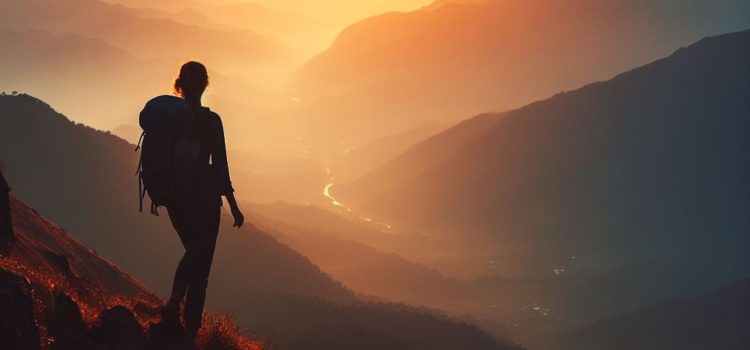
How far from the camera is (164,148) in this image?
714cm

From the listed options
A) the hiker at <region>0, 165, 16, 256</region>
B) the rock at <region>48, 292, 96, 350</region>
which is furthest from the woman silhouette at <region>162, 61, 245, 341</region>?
the hiker at <region>0, 165, 16, 256</region>

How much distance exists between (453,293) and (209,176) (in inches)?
7596

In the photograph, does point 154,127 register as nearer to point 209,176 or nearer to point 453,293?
point 209,176

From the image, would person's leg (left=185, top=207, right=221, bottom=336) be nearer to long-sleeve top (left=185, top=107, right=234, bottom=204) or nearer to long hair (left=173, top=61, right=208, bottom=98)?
long-sleeve top (left=185, top=107, right=234, bottom=204)

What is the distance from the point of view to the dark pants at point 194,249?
7496mm

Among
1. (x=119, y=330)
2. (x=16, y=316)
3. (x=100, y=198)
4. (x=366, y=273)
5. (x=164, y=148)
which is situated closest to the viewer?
(x=16, y=316)

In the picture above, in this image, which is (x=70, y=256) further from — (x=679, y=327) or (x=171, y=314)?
(x=679, y=327)

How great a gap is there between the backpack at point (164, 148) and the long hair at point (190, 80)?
516 millimetres

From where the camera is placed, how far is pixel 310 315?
84.5 meters

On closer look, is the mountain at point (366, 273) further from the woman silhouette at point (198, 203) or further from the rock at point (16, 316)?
the rock at point (16, 316)

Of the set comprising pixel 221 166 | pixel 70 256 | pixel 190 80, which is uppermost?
pixel 190 80

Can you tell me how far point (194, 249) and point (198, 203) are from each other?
0.58 metres

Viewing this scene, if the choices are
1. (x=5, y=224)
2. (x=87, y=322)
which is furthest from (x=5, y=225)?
(x=87, y=322)

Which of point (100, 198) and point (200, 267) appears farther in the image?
point (100, 198)
